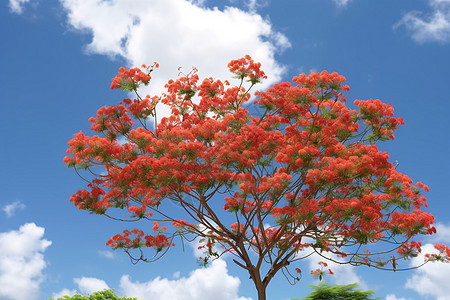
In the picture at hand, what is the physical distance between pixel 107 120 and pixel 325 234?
494 centimetres

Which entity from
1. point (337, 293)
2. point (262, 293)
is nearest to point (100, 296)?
point (262, 293)

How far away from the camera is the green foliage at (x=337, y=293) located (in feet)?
34.6

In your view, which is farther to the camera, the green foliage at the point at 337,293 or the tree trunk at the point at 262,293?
the green foliage at the point at 337,293

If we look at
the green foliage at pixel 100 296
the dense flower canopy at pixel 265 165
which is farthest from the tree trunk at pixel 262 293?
the green foliage at pixel 100 296

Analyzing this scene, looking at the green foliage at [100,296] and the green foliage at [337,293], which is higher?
the green foliage at [100,296]

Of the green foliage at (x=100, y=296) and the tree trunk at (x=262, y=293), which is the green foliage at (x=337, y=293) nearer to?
the tree trunk at (x=262, y=293)

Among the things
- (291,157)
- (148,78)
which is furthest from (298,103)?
(148,78)

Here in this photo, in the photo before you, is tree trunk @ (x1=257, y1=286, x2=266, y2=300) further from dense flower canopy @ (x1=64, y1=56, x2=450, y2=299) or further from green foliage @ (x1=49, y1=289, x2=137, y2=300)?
green foliage @ (x1=49, y1=289, x2=137, y2=300)

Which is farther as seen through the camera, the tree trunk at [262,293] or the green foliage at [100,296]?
the green foliage at [100,296]

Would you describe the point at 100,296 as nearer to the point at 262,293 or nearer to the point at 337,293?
the point at 262,293

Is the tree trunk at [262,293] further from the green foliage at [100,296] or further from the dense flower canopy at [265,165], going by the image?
the green foliage at [100,296]

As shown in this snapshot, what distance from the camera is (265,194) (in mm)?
7797

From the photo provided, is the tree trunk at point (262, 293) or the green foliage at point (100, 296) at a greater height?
the green foliage at point (100, 296)

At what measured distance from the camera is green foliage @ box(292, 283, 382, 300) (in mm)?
10555
